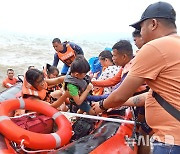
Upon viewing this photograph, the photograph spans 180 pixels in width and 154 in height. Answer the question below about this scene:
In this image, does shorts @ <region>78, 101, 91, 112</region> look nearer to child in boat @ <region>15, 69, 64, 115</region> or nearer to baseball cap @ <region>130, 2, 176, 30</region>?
child in boat @ <region>15, 69, 64, 115</region>

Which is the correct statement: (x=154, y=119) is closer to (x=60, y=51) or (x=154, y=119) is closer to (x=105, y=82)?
(x=105, y=82)

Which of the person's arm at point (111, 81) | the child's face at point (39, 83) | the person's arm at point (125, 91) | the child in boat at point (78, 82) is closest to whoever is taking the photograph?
the person's arm at point (125, 91)

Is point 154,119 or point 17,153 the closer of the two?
point 154,119

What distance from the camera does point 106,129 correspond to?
3090mm

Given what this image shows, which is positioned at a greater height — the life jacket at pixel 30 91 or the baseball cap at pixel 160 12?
the baseball cap at pixel 160 12

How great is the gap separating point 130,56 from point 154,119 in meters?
1.56

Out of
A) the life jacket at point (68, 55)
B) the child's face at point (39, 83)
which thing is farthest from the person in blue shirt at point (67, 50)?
the child's face at point (39, 83)

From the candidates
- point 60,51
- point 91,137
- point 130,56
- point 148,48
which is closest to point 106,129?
point 91,137

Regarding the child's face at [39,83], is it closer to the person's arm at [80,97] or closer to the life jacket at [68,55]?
the person's arm at [80,97]

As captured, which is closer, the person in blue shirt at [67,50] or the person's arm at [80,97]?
the person's arm at [80,97]

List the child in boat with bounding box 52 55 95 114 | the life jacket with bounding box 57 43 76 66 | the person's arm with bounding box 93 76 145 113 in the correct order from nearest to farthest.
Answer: the person's arm with bounding box 93 76 145 113
the child in boat with bounding box 52 55 95 114
the life jacket with bounding box 57 43 76 66

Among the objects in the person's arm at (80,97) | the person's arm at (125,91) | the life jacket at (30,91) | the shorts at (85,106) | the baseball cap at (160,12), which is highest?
the baseball cap at (160,12)

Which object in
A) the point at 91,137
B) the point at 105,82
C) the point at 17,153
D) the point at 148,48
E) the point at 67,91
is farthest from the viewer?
the point at 105,82

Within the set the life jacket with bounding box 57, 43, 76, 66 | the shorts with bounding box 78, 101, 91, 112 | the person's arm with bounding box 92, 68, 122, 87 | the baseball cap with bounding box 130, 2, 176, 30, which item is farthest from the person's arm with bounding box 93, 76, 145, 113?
the life jacket with bounding box 57, 43, 76, 66
